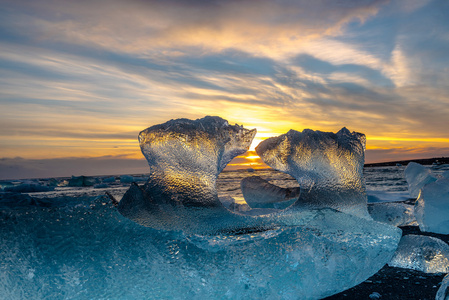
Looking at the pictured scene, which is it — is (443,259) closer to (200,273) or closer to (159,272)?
(200,273)

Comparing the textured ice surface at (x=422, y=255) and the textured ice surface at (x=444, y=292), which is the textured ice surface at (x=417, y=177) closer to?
the textured ice surface at (x=422, y=255)

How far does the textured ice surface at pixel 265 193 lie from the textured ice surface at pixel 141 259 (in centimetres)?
305

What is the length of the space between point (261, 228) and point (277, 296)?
459 mm

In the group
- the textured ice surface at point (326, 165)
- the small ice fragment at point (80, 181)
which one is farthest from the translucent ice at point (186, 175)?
the small ice fragment at point (80, 181)

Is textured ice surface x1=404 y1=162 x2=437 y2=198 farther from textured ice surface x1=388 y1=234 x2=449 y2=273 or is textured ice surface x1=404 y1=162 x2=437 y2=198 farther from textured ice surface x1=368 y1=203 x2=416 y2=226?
textured ice surface x1=388 y1=234 x2=449 y2=273

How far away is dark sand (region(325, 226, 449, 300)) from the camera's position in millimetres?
2408

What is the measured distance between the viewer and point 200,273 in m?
1.96

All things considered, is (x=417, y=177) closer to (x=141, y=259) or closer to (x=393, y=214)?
(x=393, y=214)

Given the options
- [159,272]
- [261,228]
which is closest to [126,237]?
[159,272]

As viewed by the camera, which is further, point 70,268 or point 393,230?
point 393,230

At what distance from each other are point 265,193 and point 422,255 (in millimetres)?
2891

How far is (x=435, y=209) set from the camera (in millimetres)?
4371

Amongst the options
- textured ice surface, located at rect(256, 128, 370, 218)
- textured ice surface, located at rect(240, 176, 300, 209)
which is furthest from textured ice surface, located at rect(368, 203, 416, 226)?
textured ice surface, located at rect(256, 128, 370, 218)

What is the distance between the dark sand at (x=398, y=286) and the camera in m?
2.41
